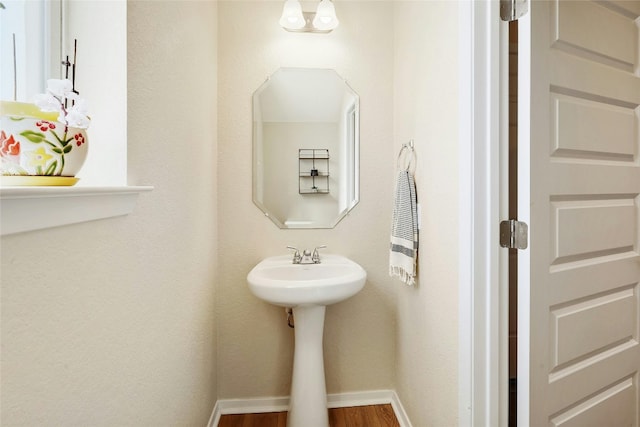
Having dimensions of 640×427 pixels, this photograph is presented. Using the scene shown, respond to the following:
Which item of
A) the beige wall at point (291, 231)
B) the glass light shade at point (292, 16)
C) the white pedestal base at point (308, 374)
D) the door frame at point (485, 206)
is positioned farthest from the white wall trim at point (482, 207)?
the glass light shade at point (292, 16)

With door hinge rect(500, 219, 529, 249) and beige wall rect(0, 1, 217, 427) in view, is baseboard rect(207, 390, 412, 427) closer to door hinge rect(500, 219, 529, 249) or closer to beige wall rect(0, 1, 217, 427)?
beige wall rect(0, 1, 217, 427)

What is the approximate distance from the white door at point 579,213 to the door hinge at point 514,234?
2 cm

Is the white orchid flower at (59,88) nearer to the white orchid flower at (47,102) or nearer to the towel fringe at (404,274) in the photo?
the white orchid flower at (47,102)

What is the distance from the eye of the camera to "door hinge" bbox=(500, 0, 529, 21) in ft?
3.40

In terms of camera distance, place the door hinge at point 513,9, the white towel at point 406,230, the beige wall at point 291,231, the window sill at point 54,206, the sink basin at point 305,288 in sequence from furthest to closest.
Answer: the beige wall at point 291,231
the white towel at point 406,230
the sink basin at point 305,288
the door hinge at point 513,9
the window sill at point 54,206

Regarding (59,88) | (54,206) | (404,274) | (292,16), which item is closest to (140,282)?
(54,206)

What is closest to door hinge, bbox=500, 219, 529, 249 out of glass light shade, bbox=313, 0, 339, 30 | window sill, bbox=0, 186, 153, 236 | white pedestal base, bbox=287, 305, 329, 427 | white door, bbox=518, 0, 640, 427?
white door, bbox=518, 0, 640, 427


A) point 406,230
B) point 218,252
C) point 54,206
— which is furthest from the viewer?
point 218,252

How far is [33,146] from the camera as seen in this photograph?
2.18 feet

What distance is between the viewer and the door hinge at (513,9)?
104 cm

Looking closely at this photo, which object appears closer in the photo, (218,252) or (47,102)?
(47,102)

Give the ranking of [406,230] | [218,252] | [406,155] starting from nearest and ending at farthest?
1. [406,230]
2. [406,155]
3. [218,252]

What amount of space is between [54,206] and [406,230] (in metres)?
1.34

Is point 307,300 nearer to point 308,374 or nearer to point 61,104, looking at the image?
point 308,374
